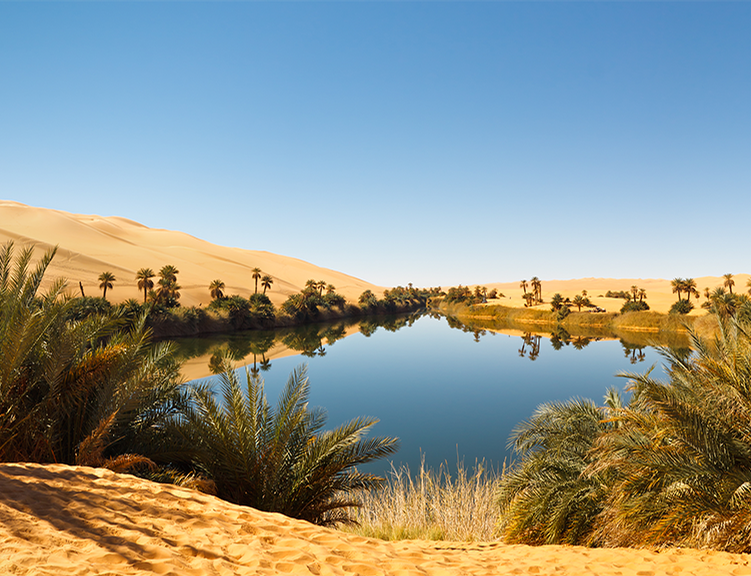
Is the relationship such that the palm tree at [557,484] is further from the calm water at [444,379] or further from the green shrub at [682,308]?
the green shrub at [682,308]

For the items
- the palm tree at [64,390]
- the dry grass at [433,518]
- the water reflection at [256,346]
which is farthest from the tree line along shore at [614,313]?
the palm tree at [64,390]

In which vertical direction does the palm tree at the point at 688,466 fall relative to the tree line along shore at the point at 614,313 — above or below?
below

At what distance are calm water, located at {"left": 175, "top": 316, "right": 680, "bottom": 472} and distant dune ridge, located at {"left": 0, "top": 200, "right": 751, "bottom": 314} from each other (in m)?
25.1

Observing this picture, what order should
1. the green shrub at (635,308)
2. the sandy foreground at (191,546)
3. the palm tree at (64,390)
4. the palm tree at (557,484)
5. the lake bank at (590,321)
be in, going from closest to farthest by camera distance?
the sandy foreground at (191,546) → the palm tree at (64,390) → the palm tree at (557,484) → the lake bank at (590,321) → the green shrub at (635,308)

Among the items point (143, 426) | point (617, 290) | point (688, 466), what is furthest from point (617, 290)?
point (143, 426)

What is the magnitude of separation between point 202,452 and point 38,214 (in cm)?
11675

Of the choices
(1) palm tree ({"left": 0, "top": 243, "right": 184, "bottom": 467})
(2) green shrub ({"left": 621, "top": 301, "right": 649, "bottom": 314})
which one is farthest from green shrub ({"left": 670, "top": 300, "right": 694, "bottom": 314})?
(1) palm tree ({"left": 0, "top": 243, "right": 184, "bottom": 467})

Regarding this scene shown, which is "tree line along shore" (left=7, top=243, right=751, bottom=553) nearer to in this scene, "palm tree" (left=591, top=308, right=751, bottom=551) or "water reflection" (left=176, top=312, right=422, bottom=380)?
"palm tree" (left=591, top=308, right=751, bottom=551)

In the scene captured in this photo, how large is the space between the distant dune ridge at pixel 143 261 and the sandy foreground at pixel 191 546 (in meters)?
51.5

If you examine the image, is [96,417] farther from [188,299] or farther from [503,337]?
[188,299]

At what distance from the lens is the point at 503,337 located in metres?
46.2

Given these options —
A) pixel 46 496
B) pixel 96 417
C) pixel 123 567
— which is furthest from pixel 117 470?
pixel 123 567

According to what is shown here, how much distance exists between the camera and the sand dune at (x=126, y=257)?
62.4 m

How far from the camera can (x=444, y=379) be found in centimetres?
2525
